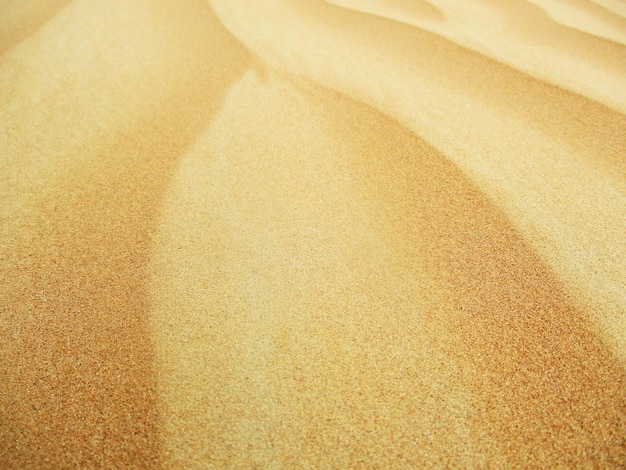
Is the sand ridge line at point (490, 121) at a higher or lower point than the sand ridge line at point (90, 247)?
higher

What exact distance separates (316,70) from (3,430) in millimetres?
1132

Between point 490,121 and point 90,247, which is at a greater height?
point 490,121

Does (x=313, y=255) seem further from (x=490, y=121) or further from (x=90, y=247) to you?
(x=490, y=121)

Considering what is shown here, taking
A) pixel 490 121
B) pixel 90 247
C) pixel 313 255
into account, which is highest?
pixel 490 121

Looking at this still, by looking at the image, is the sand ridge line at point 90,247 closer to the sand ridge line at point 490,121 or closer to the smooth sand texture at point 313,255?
the smooth sand texture at point 313,255

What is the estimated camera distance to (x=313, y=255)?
2.48 feet

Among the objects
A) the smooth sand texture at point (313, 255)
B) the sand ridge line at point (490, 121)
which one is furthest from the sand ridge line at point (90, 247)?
the sand ridge line at point (490, 121)

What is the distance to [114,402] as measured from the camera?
Result: 58 centimetres

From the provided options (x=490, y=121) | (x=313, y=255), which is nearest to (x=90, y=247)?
(x=313, y=255)

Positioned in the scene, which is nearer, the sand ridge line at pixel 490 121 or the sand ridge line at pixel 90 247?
the sand ridge line at pixel 90 247

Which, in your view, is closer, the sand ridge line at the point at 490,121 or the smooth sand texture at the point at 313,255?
the smooth sand texture at the point at 313,255

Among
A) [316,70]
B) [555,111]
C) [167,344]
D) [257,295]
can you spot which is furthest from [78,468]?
[555,111]

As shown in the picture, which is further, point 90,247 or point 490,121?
point 490,121

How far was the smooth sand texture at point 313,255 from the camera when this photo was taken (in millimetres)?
558
